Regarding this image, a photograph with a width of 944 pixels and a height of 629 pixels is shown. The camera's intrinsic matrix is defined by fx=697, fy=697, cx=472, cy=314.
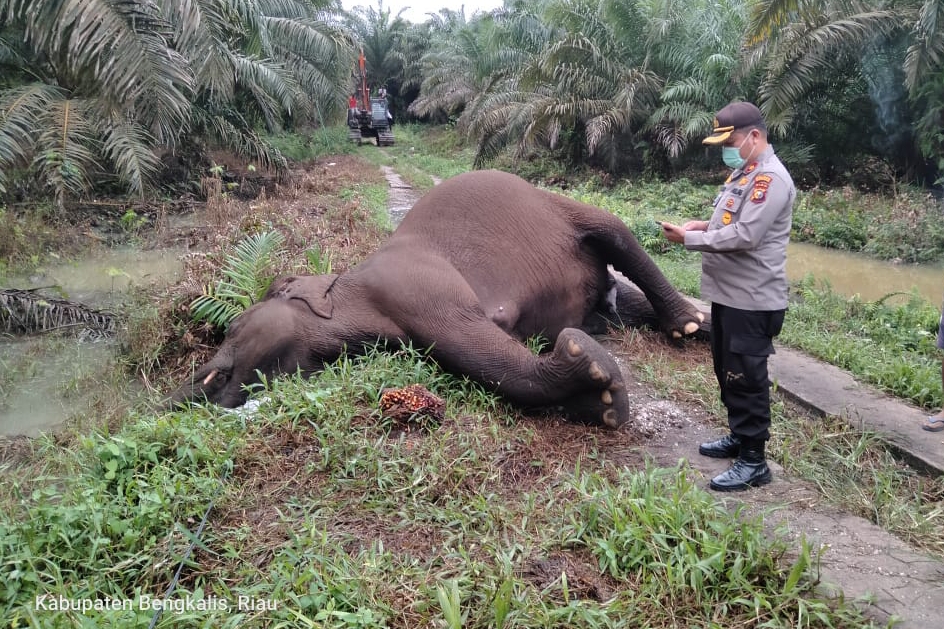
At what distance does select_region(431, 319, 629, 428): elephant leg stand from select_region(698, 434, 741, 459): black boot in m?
0.42

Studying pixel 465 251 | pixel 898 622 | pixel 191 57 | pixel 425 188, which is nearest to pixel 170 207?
pixel 191 57

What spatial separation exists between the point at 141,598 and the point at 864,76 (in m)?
13.8

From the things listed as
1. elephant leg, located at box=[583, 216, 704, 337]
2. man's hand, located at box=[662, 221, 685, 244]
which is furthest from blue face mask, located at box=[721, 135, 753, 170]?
elephant leg, located at box=[583, 216, 704, 337]

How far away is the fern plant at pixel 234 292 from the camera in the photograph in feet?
18.4

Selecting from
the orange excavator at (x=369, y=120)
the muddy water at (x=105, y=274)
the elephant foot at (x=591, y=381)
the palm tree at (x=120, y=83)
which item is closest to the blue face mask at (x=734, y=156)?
the elephant foot at (x=591, y=381)

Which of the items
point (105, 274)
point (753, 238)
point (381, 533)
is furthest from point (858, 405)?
point (105, 274)

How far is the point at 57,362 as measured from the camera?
6000 millimetres

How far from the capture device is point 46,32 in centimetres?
657

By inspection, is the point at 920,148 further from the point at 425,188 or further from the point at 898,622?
the point at 898,622

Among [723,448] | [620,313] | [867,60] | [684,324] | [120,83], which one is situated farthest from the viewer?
[867,60]

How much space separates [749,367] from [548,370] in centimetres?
97

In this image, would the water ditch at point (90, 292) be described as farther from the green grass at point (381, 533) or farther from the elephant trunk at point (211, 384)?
the green grass at point (381, 533)

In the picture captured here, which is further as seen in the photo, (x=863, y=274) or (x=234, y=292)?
(x=863, y=274)

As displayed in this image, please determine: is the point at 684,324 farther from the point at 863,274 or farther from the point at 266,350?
the point at 863,274
